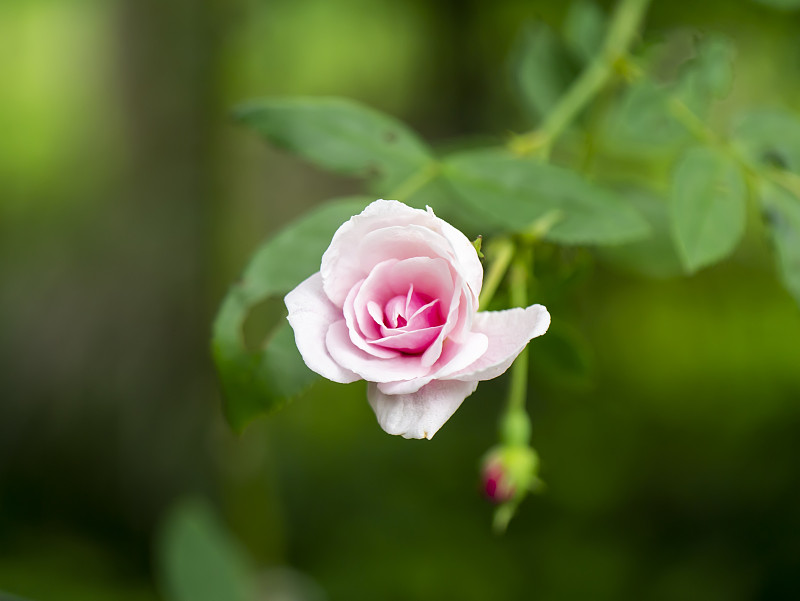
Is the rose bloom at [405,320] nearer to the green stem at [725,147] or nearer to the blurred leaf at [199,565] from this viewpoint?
the green stem at [725,147]

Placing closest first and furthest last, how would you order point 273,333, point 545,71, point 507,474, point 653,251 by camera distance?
point 273,333
point 507,474
point 653,251
point 545,71

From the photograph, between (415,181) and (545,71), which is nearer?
(415,181)

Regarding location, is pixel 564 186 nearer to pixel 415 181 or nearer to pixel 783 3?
pixel 415 181

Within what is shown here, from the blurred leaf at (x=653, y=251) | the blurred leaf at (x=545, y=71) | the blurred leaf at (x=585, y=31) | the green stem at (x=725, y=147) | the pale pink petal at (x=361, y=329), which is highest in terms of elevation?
the blurred leaf at (x=585, y=31)

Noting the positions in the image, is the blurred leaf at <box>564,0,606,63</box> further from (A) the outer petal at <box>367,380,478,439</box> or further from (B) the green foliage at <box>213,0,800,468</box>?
(A) the outer petal at <box>367,380,478,439</box>

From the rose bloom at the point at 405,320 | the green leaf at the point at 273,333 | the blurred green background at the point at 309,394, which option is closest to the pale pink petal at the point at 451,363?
the rose bloom at the point at 405,320

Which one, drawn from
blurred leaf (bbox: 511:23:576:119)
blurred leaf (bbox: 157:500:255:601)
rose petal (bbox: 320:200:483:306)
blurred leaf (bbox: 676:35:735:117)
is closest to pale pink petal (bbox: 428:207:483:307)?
rose petal (bbox: 320:200:483:306)

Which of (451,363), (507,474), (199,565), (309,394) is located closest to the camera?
(451,363)

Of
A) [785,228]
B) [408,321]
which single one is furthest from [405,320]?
[785,228]
